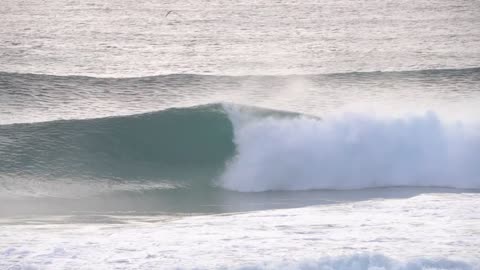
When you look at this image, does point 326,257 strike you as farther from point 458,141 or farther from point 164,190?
point 458,141

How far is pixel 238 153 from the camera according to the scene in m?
13.0

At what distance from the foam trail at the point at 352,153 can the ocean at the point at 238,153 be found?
28mm

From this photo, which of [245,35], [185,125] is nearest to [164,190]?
[185,125]

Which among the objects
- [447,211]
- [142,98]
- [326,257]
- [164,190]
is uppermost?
[142,98]

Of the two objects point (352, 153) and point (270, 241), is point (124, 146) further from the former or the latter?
point (270, 241)

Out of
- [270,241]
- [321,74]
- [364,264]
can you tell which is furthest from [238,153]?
[321,74]

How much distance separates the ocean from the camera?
783 centimetres

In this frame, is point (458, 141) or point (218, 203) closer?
point (218, 203)

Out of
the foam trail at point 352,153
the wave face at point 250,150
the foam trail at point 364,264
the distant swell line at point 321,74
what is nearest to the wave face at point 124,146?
the wave face at point 250,150

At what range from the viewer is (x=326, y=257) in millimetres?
7301

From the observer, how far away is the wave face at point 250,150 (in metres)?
12.2

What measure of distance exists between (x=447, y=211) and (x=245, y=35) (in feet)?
62.5

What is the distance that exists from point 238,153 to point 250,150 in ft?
0.64

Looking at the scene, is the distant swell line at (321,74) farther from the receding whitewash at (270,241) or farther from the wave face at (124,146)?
the receding whitewash at (270,241)
